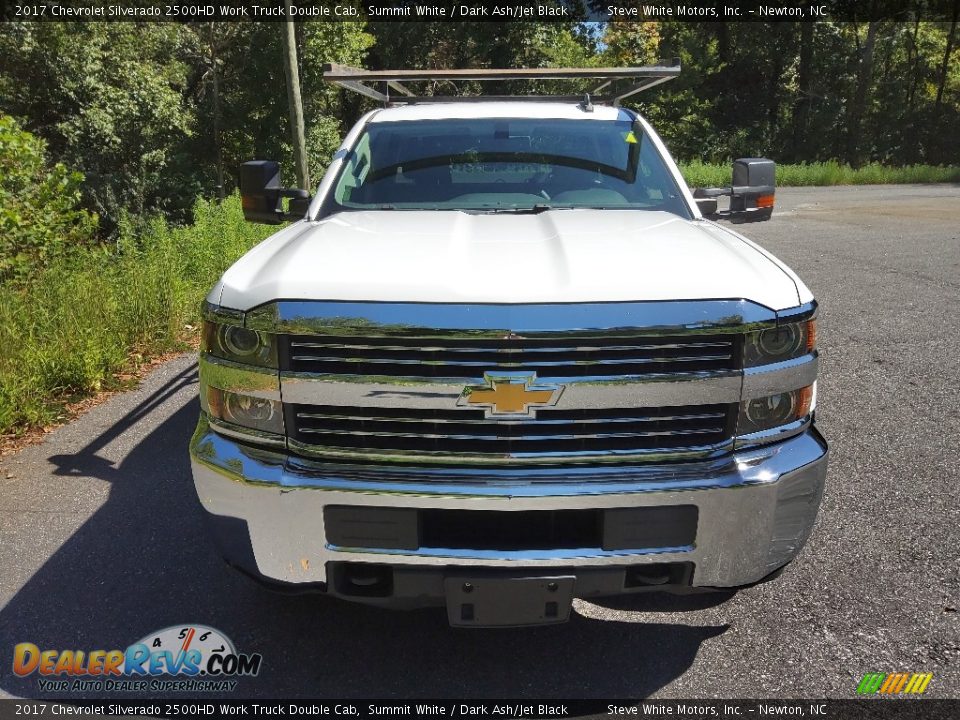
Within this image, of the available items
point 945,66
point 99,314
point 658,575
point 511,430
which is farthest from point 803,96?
point 511,430

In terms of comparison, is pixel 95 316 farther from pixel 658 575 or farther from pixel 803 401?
pixel 803 401

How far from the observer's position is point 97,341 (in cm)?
594

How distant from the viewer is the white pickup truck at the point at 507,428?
2.22m

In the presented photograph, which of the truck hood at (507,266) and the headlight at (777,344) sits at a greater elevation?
the truck hood at (507,266)

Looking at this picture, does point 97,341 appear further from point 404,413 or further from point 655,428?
point 655,428

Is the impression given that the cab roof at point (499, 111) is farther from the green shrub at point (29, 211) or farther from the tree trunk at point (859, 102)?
the tree trunk at point (859, 102)

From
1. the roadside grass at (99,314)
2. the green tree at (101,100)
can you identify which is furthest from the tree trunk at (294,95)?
the green tree at (101,100)

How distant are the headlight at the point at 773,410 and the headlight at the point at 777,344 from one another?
0.12 m

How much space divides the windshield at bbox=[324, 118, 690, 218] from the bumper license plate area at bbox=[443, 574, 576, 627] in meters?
1.84

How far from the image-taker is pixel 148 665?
271 centimetres

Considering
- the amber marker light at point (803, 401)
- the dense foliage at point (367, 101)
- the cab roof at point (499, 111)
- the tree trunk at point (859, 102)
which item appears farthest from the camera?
the tree trunk at point (859, 102)

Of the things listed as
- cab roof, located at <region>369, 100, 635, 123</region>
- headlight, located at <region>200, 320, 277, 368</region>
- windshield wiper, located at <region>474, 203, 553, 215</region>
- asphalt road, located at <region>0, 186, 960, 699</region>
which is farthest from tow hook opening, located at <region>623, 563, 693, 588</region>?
cab roof, located at <region>369, 100, 635, 123</region>

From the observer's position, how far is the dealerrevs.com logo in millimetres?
2623

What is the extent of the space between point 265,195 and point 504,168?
1253mm
